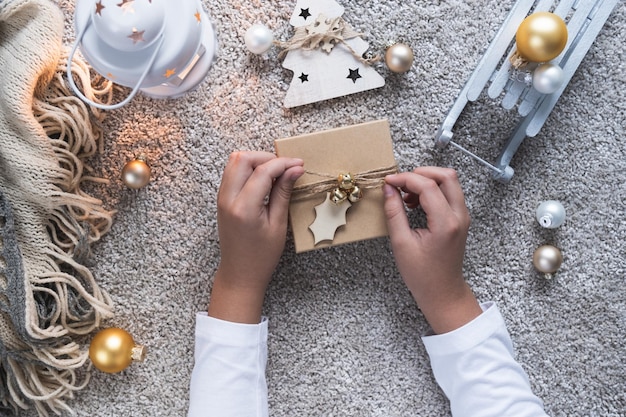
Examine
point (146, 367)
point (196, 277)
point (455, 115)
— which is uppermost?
point (455, 115)

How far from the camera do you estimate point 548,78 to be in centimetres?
75

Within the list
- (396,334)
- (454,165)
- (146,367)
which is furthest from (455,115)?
(146,367)

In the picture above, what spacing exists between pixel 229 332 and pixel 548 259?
→ 449 millimetres

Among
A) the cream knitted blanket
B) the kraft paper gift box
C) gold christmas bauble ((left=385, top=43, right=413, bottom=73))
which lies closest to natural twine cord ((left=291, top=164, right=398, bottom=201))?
the kraft paper gift box

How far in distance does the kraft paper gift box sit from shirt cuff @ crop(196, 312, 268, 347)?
155mm

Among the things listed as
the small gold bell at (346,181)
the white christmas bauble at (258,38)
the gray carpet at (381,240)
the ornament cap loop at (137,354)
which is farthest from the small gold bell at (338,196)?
the ornament cap loop at (137,354)

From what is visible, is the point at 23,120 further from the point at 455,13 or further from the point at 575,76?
the point at 575,76

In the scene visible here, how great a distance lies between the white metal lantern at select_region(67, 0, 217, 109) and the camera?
2.12ft

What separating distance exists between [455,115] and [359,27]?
0.19 m

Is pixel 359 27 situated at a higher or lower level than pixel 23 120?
higher

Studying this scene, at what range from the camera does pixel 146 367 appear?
0.87m

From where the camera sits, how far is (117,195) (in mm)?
865

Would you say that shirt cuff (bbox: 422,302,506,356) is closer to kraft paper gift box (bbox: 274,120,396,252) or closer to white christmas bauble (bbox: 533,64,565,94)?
kraft paper gift box (bbox: 274,120,396,252)

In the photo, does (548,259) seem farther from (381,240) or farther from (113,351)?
(113,351)
